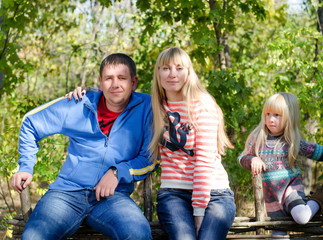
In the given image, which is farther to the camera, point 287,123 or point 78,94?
point 287,123

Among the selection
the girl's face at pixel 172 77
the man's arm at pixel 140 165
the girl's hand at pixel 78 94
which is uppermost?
the girl's face at pixel 172 77

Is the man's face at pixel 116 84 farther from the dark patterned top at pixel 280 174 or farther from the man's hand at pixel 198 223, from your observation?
the dark patterned top at pixel 280 174

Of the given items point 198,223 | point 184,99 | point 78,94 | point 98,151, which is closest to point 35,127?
point 78,94

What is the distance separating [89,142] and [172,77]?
0.77 meters

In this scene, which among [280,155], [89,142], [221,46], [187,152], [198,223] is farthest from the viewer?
[221,46]

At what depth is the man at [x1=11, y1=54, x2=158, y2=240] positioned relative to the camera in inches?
100

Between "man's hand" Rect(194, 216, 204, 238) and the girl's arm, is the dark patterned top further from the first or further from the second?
"man's hand" Rect(194, 216, 204, 238)

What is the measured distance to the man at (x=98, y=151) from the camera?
2.55m

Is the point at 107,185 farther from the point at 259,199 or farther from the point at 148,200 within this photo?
the point at 259,199

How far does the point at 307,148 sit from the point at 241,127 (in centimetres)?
196

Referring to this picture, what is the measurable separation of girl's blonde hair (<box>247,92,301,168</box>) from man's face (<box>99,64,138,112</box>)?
120 cm

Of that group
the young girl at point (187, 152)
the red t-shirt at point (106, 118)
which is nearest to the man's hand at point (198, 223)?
the young girl at point (187, 152)

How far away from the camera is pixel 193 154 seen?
8.83ft

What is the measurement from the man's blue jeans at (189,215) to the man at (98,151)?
7.8 inches
